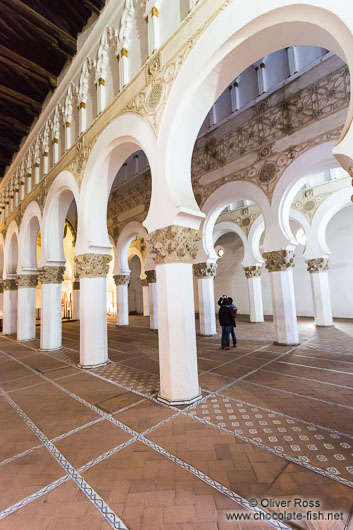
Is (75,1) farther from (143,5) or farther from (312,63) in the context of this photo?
(312,63)

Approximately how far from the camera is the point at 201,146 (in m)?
8.70

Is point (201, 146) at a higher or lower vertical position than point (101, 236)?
higher

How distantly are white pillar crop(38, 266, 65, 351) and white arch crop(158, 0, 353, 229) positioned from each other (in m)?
5.15

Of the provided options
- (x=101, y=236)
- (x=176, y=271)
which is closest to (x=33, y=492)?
(x=176, y=271)

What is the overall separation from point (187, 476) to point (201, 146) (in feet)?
29.1

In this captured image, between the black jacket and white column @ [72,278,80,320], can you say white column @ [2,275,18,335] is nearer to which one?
white column @ [72,278,80,320]

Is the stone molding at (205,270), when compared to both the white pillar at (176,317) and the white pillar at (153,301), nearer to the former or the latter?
the white pillar at (153,301)

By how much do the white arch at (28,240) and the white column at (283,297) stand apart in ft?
25.4

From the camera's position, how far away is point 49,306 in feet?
23.0

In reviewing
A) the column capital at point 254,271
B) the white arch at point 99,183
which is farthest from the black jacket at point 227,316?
the column capital at point 254,271

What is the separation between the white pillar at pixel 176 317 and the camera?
3334 millimetres

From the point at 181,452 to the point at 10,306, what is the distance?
11017 mm

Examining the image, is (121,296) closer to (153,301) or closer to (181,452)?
(153,301)

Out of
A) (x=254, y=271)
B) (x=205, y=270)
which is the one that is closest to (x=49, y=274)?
(x=205, y=270)
